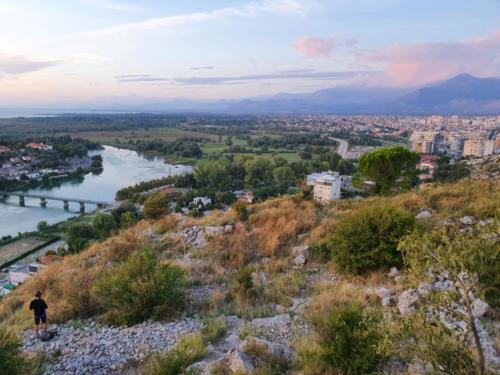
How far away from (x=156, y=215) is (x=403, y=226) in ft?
25.1

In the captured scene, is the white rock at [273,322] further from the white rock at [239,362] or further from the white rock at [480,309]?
the white rock at [480,309]

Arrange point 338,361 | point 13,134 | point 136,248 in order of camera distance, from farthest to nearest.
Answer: point 13,134
point 136,248
point 338,361

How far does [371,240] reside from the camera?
17.8 ft

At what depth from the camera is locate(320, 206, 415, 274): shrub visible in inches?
210

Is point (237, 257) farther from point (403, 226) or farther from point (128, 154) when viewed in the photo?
point (128, 154)

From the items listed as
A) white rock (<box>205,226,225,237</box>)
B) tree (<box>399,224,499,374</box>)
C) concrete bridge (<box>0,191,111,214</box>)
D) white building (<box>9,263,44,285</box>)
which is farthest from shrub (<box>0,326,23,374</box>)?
concrete bridge (<box>0,191,111,214</box>)

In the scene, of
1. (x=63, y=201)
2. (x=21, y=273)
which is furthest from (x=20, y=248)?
(x=63, y=201)

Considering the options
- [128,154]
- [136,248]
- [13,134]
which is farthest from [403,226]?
[13,134]

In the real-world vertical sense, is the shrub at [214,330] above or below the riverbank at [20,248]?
above

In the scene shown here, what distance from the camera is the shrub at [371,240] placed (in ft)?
17.5

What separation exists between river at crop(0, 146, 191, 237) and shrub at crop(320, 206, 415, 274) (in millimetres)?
29358

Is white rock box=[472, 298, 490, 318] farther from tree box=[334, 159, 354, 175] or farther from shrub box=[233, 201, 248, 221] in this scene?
tree box=[334, 159, 354, 175]

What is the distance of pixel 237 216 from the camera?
8.91m

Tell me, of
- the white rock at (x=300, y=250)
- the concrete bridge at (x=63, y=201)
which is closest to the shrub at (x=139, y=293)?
the white rock at (x=300, y=250)
